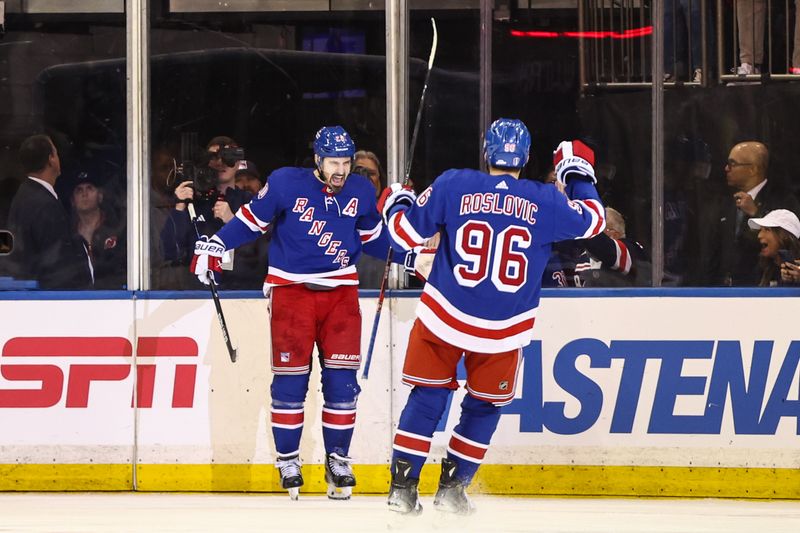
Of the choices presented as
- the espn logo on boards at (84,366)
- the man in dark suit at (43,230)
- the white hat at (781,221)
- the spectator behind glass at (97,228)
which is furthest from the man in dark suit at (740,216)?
the man in dark suit at (43,230)

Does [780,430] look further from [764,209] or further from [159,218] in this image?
[159,218]

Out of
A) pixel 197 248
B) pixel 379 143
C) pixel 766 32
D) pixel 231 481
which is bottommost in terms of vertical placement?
pixel 231 481

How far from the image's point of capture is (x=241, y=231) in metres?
5.16

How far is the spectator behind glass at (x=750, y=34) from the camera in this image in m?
5.32

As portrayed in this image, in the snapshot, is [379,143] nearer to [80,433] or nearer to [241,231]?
[241,231]

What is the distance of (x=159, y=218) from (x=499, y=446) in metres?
1.58

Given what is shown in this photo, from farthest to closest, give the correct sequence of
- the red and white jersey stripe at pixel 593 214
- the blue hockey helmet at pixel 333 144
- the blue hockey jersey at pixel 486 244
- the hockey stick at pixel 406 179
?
the hockey stick at pixel 406 179 < the blue hockey helmet at pixel 333 144 < the red and white jersey stripe at pixel 593 214 < the blue hockey jersey at pixel 486 244

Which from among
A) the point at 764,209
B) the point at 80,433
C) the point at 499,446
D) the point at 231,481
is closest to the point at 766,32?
the point at 764,209

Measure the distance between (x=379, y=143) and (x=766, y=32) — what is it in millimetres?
1514

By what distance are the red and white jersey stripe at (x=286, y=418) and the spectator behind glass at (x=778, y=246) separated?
1.80m

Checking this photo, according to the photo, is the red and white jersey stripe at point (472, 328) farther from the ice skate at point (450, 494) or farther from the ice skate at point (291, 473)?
the ice skate at point (291, 473)

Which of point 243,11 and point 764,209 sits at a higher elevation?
point 243,11

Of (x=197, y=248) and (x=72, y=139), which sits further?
(x=72, y=139)

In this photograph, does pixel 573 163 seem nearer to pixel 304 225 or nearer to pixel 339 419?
pixel 304 225
